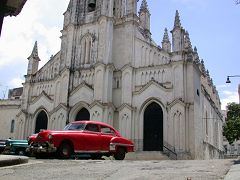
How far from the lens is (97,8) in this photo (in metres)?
32.1

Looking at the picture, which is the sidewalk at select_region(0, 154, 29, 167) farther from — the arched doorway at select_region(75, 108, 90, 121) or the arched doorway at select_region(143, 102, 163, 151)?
the arched doorway at select_region(75, 108, 90, 121)

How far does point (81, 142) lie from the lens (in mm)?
14391

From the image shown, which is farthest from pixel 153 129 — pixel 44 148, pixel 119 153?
pixel 44 148

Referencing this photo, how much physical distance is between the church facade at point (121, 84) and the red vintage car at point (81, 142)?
32.4ft

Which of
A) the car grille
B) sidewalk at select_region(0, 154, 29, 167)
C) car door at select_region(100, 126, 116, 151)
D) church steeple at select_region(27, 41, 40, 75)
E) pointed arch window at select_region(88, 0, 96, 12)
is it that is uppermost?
pointed arch window at select_region(88, 0, 96, 12)

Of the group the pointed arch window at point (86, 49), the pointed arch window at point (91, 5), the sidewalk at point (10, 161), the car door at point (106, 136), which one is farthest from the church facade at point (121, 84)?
the sidewalk at point (10, 161)

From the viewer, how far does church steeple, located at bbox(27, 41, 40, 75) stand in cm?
3356

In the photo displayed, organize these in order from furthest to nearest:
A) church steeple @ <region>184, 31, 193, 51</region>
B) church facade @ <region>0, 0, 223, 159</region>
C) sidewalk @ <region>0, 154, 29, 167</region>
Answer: church steeple @ <region>184, 31, 193, 51</region>
church facade @ <region>0, 0, 223, 159</region>
sidewalk @ <region>0, 154, 29, 167</region>

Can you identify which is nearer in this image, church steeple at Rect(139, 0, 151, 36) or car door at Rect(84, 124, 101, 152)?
car door at Rect(84, 124, 101, 152)

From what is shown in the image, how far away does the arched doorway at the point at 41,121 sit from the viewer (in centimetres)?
3159

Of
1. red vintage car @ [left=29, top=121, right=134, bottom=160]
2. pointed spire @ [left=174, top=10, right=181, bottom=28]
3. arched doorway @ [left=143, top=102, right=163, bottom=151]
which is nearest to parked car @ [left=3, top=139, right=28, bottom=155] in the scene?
red vintage car @ [left=29, top=121, right=134, bottom=160]

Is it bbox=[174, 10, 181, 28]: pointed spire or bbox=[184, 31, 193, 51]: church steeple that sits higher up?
bbox=[174, 10, 181, 28]: pointed spire

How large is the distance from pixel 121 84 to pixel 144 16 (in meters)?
15.5

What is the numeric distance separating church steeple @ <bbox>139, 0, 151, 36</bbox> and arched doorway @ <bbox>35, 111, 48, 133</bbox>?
52.8 ft
